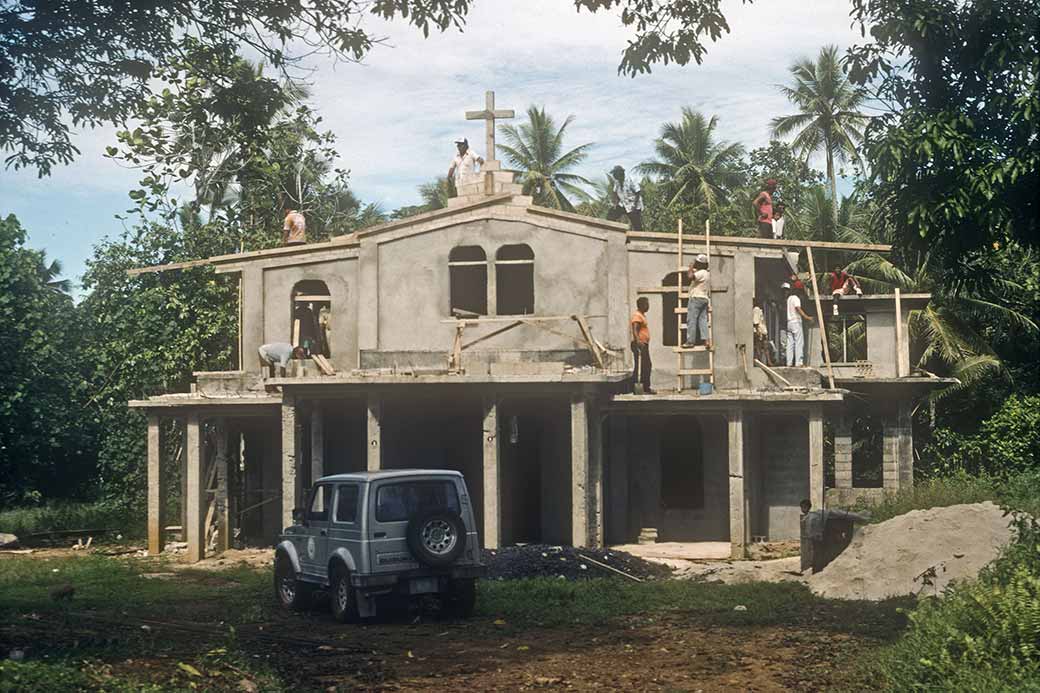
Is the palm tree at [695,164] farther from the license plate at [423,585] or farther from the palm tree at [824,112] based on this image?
the license plate at [423,585]

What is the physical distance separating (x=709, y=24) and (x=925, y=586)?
7972mm

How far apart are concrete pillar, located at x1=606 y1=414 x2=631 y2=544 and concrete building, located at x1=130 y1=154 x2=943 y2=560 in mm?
43

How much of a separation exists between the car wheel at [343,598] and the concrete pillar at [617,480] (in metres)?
11.3

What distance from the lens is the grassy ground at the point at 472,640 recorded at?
39.3 feet

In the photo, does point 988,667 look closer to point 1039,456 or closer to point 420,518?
point 420,518

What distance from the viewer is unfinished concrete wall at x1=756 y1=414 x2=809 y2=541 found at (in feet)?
88.5

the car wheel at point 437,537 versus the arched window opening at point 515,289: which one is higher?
the arched window opening at point 515,289

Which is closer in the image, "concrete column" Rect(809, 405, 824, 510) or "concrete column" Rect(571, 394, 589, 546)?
"concrete column" Rect(571, 394, 589, 546)

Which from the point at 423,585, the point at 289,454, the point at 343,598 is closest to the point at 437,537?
the point at 423,585

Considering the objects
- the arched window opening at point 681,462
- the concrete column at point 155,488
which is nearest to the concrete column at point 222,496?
the concrete column at point 155,488

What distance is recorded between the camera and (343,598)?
16.2 metres

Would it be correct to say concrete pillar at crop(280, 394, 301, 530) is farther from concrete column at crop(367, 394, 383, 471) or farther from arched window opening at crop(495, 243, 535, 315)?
arched window opening at crop(495, 243, 535, 315)

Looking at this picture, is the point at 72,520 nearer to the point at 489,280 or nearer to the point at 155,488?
the point at 155,488

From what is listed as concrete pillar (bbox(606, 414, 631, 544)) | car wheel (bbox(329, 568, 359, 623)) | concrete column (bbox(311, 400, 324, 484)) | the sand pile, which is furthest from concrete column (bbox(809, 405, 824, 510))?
car wheel (bbox(329, 568, 359, 623))
